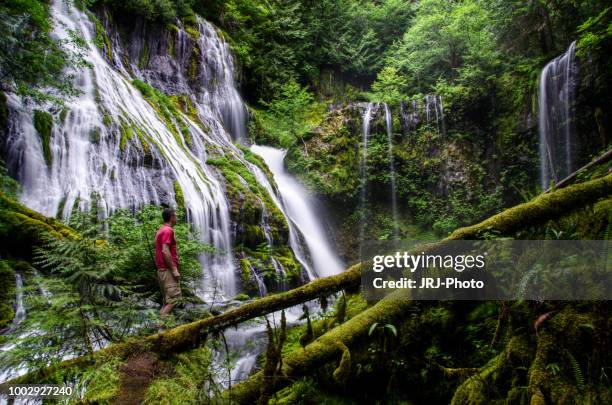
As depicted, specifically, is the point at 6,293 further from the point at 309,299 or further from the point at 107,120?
the point at 107,120

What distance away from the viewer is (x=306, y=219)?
15.6 m

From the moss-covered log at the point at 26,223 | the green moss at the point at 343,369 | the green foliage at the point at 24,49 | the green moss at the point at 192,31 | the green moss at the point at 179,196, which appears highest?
the green moss at the point at 192,31

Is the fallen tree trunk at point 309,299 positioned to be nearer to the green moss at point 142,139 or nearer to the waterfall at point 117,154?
the waterfall at point 117,154

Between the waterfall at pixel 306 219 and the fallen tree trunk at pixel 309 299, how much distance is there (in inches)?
402

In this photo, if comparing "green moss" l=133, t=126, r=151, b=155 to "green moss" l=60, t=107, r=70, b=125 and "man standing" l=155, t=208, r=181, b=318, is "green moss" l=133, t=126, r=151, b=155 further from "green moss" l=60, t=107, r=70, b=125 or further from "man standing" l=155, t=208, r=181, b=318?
"man standing" l=155, t=208, r=181, b=318

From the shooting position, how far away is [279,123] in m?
18.4

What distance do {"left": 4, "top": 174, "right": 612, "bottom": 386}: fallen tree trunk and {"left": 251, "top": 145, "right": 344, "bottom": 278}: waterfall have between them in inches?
402

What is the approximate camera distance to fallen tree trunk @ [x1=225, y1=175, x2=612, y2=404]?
109 inches

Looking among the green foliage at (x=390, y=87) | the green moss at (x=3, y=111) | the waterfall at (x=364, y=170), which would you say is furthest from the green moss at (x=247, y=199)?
the green foliage at (x=390, y=87)

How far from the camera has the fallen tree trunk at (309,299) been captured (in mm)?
2727

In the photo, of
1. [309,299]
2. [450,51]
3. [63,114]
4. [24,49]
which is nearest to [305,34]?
[450,51]

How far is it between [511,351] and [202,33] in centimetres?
1780

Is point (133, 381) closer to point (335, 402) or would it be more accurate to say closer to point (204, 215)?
point (335, 402)

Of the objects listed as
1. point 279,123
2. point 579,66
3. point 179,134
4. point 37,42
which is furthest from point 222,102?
point 579,66
